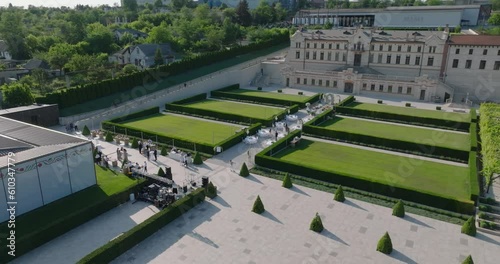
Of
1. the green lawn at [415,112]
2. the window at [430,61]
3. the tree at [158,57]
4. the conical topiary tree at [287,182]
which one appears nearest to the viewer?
the conical topiary tree at [287,182]

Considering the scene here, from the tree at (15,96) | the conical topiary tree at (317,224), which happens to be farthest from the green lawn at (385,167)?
the tree at (15,96)

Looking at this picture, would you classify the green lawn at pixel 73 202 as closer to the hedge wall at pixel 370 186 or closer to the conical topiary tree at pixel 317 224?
the hedge wall at pixel 370 186

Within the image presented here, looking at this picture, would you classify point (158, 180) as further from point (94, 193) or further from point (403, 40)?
point (403, 40)

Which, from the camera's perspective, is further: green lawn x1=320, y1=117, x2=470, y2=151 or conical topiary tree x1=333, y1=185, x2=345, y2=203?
green lawn x1=320, y1=117, x2=470, y2=151

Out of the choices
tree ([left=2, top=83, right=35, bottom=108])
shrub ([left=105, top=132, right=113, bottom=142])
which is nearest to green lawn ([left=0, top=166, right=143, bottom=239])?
shrub ([left=105, top=132, right=113, bottom=142])

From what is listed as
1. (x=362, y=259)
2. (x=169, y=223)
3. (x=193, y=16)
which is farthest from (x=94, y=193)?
(x=193, y=16)

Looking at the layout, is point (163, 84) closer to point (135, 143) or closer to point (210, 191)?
point (135, 143)

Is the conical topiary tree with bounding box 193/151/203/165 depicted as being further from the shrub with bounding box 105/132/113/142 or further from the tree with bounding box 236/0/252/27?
the tree with bounding box 236/0/252/27
